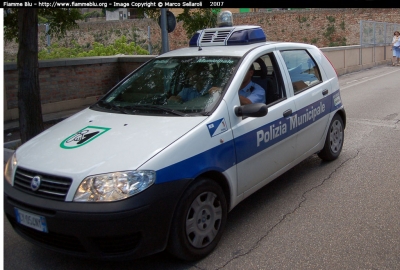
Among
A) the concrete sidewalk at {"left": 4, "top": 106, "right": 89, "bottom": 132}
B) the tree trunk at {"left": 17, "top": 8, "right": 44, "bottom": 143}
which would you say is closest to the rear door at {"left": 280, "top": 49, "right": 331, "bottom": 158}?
the tree trunk at {"left": 17, "top": 8, "right": 44, "bottom": 143}

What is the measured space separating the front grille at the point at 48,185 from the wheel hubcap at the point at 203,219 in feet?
3.06

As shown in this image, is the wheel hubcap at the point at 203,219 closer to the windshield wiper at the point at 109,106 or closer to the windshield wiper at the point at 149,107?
the windshield wiper at the point at 149,107

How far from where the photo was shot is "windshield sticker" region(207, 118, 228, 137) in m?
3.89

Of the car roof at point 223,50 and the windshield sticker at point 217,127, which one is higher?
the car roof at point 223,50

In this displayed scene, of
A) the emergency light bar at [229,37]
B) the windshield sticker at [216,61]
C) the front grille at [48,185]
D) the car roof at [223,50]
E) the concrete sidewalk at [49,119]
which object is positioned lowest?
the concrete sidewalk at [49,119]

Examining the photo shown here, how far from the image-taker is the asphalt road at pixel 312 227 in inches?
148

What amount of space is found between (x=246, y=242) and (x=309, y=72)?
8.24ft

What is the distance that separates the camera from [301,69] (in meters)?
5.55

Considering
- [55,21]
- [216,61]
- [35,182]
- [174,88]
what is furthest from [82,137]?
[55,21]

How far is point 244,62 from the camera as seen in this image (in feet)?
15.1

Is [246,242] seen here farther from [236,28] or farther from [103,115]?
[236,28]

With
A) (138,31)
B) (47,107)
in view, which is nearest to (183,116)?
(47,107)

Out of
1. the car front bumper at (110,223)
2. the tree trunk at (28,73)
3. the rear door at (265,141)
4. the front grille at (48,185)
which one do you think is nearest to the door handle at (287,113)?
the rear door at (265,141)

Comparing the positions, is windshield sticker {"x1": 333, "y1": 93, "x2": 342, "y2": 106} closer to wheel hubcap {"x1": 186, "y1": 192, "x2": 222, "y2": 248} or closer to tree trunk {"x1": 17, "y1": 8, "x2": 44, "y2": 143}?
wheel hubcap {"x1": 186, "y1": 192, "x2": 222, "y2": 248}
